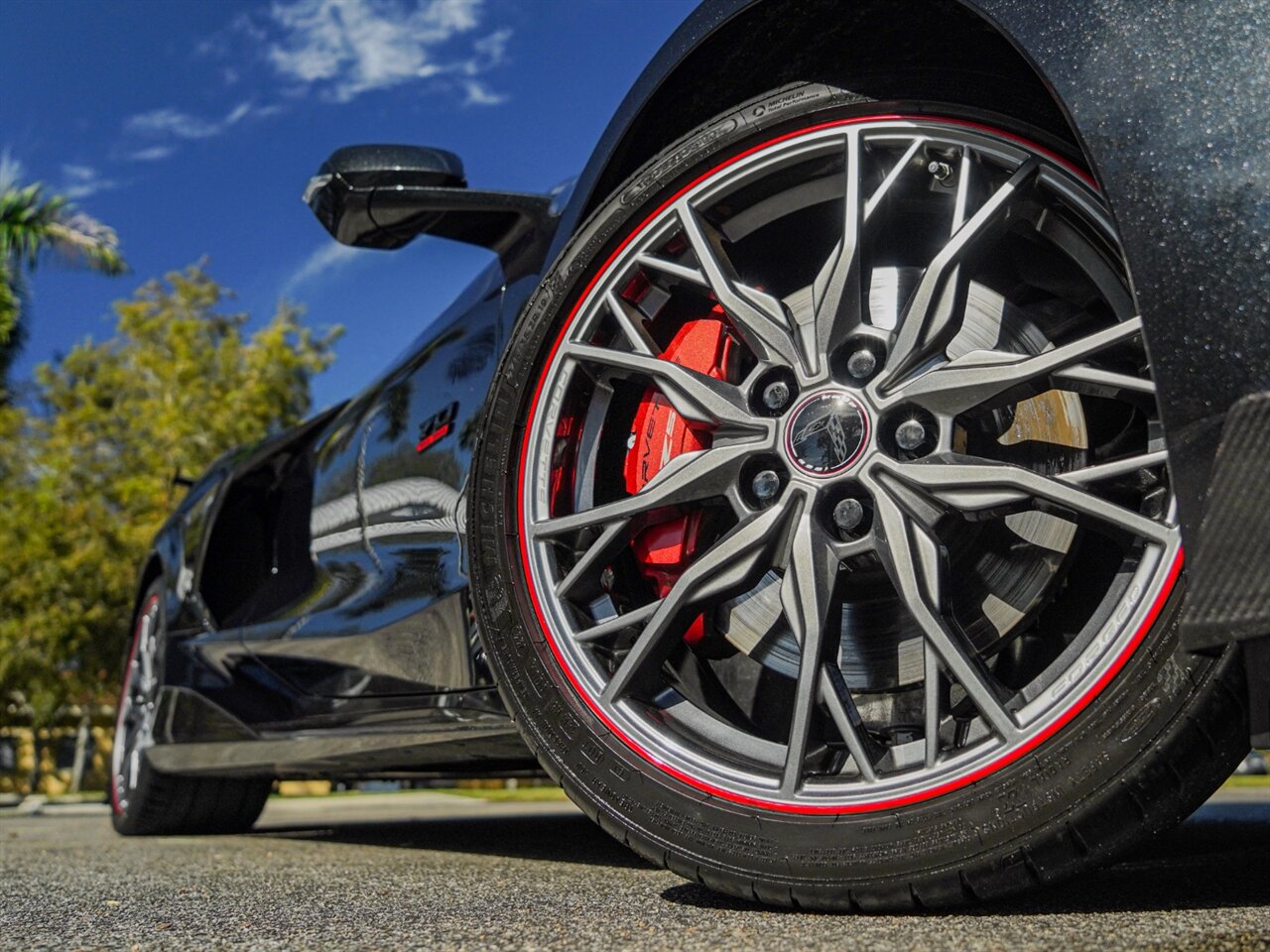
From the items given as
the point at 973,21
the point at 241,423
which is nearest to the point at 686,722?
the point at 973,21

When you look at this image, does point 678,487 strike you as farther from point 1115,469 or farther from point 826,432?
point 1115,469

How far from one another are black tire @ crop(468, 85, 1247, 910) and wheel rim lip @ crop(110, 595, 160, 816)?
264 cm

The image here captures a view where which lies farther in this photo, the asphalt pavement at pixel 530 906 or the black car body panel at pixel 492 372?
the asphalt pavement at pixel 530 906

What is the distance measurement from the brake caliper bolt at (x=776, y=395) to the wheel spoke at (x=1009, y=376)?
6.8 inches

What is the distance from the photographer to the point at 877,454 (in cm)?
168

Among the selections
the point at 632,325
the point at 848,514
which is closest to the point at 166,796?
the point at 632,325

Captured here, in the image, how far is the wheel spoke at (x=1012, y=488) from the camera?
149cm

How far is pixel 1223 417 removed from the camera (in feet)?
4.24

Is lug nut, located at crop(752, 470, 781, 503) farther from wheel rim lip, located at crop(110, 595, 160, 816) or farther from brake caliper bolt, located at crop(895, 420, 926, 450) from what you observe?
wheel rim lip, located at crop(110, 595, 160, 816)

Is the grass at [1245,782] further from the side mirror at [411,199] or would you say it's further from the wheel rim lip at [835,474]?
the wheel rim lip at [835,474]

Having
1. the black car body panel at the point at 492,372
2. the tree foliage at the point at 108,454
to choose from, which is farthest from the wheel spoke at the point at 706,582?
the tree foliage at the point at 108,454

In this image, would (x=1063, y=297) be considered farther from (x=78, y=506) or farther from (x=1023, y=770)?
(x=78, y=506)

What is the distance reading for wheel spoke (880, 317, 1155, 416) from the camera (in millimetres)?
1549

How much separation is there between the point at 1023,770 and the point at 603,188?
126cm
